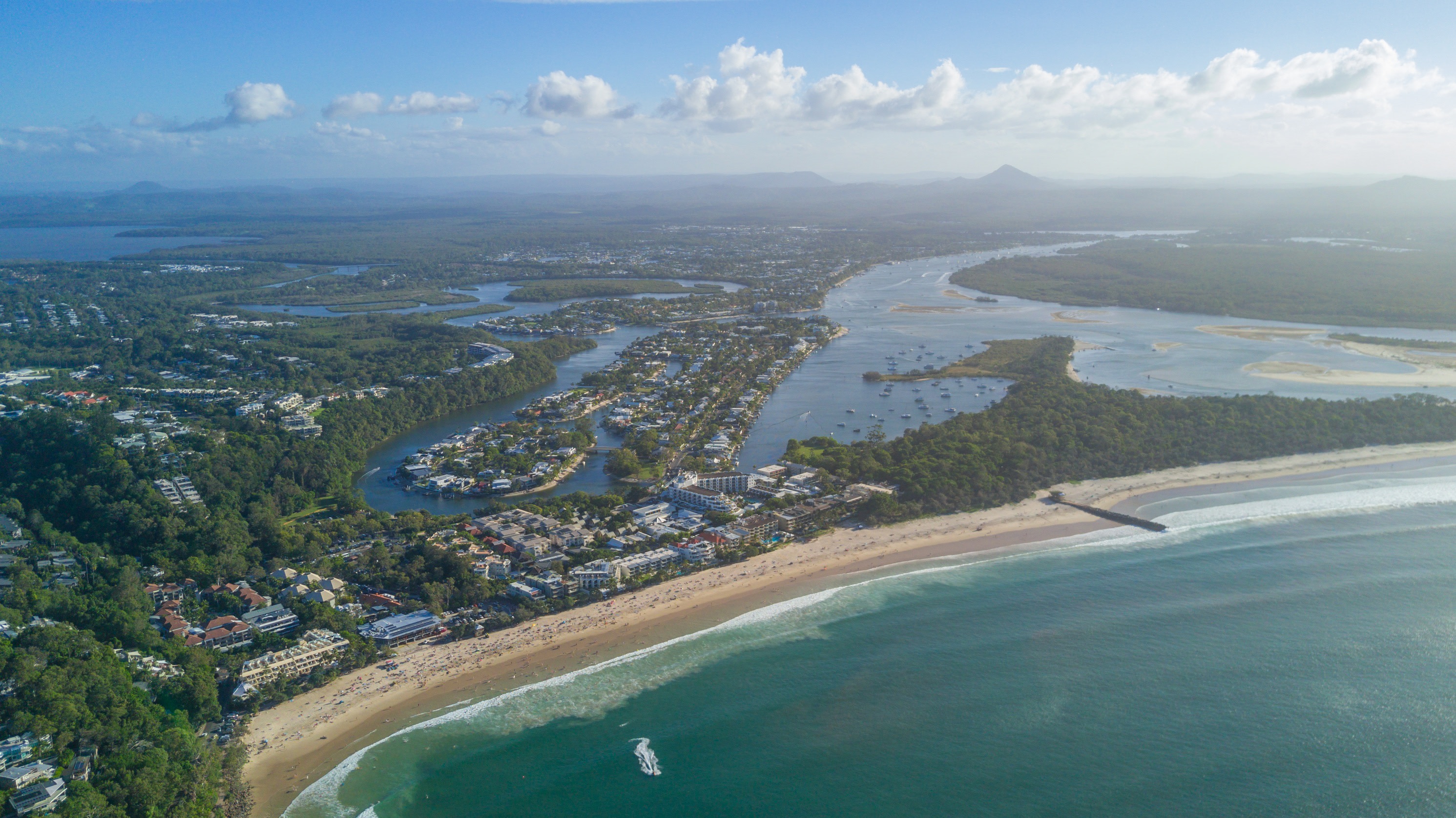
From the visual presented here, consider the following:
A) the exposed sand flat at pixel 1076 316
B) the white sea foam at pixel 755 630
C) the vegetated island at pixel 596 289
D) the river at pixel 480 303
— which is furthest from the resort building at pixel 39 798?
the vegetated island at pixel 596 289

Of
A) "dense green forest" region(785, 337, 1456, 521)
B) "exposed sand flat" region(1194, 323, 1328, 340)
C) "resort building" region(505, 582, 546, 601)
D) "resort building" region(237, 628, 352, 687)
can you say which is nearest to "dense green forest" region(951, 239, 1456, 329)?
"exposed sand flat" region(1194, 323, 1328, 340)

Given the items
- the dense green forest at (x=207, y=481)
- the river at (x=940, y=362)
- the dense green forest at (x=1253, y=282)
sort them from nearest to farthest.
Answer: the dense green forest at (x=207, y=481) < the river at (x=940, y=362) < the dense green forest at (x=1253, y=282)

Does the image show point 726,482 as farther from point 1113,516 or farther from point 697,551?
point 1113,516

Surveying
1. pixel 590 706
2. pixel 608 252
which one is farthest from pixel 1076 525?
pixel 608 252

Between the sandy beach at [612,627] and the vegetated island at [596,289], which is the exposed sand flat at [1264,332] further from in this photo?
the vegetated island at [596,289]

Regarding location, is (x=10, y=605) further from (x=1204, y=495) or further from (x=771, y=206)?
(x=771, y=206)

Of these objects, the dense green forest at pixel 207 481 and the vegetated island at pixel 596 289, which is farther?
the vegetated island at pixel 596 289
